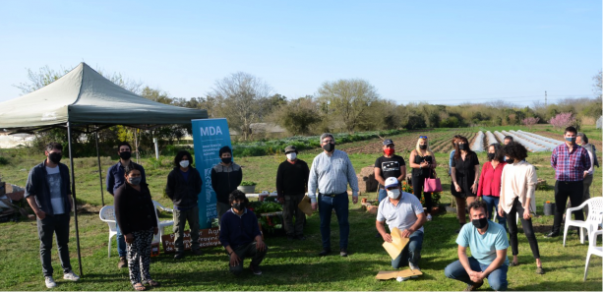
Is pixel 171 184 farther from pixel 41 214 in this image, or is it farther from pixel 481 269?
pixel 481 269

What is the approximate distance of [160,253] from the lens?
710 cm

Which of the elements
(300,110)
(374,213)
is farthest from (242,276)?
(300,110)

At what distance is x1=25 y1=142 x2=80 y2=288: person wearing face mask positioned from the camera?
219 inches

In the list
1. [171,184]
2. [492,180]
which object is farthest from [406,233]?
[171,184]

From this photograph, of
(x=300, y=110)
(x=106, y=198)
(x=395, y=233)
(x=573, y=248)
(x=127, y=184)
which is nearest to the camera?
(x=127, y=184)

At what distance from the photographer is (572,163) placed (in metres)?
6.73

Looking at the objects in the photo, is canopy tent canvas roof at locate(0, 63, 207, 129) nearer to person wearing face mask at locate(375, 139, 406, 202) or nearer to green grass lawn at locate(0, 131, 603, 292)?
green grass lawn at locate(0, 131, 603, 292)

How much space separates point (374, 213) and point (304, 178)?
2.74m

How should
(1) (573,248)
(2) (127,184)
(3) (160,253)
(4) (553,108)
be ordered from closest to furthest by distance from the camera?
(2) (127,184)
(1) (573,248)
(3) (160,253)
(4) (553,108)

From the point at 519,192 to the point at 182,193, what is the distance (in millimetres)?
4779

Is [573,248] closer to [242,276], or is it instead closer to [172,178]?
[242,276]

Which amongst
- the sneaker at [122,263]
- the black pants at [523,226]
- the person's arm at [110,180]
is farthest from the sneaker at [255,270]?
the black pants at [523,226]

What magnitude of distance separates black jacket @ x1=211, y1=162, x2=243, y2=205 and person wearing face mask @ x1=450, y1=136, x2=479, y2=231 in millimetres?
3664

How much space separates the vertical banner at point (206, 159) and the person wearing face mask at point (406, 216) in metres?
3.56
